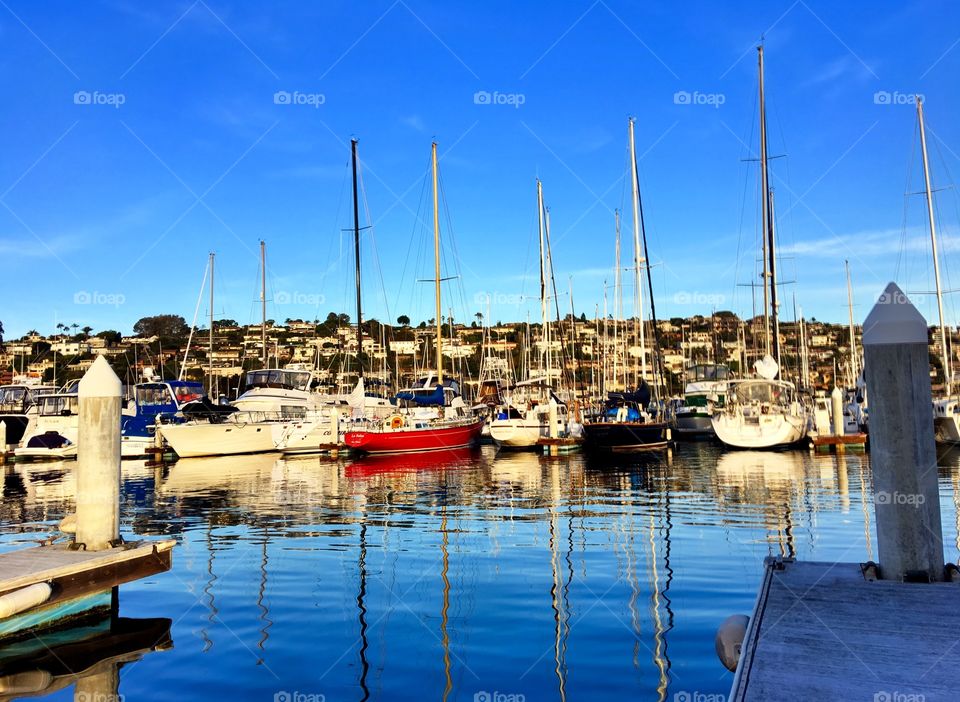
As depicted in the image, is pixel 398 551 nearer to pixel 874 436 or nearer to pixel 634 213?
pixel 874 436

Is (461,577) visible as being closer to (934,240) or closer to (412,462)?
(412,462)

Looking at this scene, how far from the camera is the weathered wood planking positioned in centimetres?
889

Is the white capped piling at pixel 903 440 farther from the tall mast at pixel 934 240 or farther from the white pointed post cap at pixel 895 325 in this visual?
the tall mast at pixel 934 240

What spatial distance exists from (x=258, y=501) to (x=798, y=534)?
14255 mm

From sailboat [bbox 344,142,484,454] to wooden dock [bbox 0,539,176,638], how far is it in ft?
89.1

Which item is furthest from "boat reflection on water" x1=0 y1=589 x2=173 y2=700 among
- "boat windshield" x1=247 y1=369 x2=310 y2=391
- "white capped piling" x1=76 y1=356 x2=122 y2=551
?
"boat windshield" x1=247 y1=369 x2=310 y2=391

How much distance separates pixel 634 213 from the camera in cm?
4578

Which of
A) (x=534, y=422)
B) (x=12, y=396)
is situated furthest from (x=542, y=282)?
(x=12, y=396)

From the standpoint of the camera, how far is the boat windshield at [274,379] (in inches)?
1822

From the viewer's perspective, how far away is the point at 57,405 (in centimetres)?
4656

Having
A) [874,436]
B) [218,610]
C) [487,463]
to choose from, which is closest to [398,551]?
[218,610]

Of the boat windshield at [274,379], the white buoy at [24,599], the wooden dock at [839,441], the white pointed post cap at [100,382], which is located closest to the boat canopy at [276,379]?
the boat windshield at [274,379]

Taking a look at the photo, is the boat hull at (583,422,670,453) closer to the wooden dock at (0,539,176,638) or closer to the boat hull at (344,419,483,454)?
the boat hull at (344,419,483,454)

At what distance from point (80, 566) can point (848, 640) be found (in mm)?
8305
